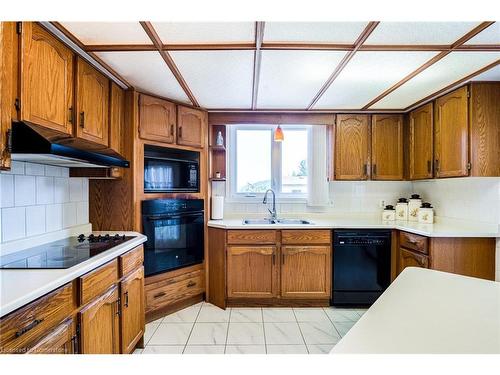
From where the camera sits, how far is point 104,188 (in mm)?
2287

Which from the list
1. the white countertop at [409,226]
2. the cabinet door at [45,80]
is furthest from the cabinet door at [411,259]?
the cabinet door at [45,80]

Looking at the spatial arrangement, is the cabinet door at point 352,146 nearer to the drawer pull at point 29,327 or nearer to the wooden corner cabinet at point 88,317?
the wooden corner cabinet at point 88,317

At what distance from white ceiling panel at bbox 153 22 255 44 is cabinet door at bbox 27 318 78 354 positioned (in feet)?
4.91

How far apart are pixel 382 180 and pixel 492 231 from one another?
1089 mm

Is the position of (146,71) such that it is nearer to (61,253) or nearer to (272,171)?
(61,253)

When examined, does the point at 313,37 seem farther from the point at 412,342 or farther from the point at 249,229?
the point at 249,229

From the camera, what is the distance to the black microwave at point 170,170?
2418 millimetres

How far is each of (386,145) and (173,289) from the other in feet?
9.11

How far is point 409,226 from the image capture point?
260 cm

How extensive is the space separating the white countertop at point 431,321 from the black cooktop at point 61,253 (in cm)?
130

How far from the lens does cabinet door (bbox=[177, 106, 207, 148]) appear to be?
2.67 meters

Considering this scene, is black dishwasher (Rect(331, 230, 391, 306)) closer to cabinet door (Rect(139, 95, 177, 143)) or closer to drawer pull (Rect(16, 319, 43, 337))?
cabinet door (Rect(139, 95, 177, 143))

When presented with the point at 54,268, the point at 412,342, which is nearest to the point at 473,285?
the point at 412,342

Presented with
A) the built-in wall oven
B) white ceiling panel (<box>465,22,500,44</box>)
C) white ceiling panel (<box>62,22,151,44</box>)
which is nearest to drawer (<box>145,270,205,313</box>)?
the built-in wall oven
